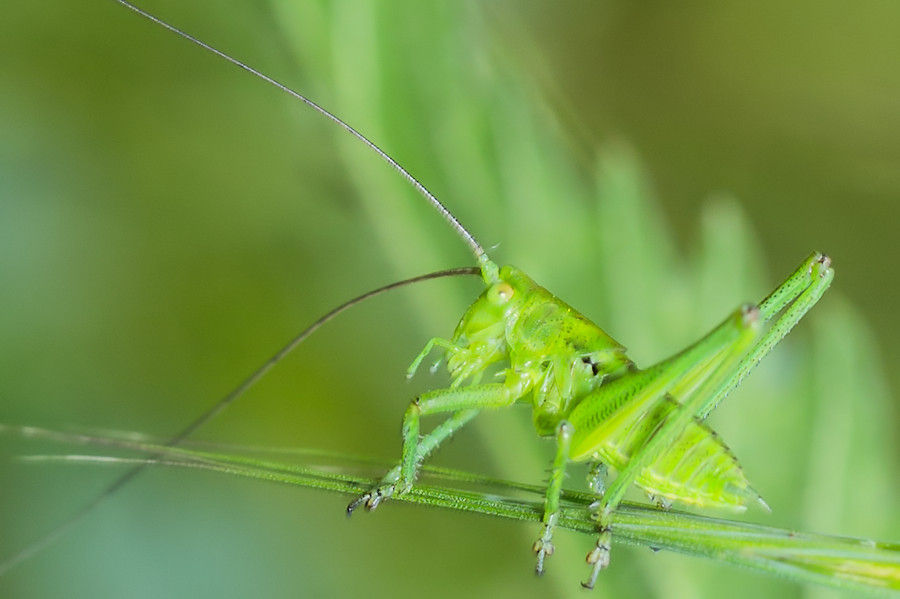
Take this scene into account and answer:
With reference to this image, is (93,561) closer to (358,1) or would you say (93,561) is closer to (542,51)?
(358,1)

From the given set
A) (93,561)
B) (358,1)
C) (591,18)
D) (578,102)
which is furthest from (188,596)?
(591,18)

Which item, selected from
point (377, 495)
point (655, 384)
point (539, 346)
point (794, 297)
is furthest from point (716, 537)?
point (794, 297)

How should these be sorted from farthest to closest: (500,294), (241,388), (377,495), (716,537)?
(500,294)
(377,495)
(241,388)
(716,537)

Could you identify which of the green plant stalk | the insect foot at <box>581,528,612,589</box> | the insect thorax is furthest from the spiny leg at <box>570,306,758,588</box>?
the green plant stalk

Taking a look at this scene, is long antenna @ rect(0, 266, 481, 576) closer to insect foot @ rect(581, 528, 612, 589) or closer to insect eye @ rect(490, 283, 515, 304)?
insect eye @ rect(490, 283, 515, 304)

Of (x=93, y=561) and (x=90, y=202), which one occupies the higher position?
(x=90, y=202)

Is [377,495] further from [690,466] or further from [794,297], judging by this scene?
[794,297]

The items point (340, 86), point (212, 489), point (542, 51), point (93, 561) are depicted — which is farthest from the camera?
point (542, 51)
